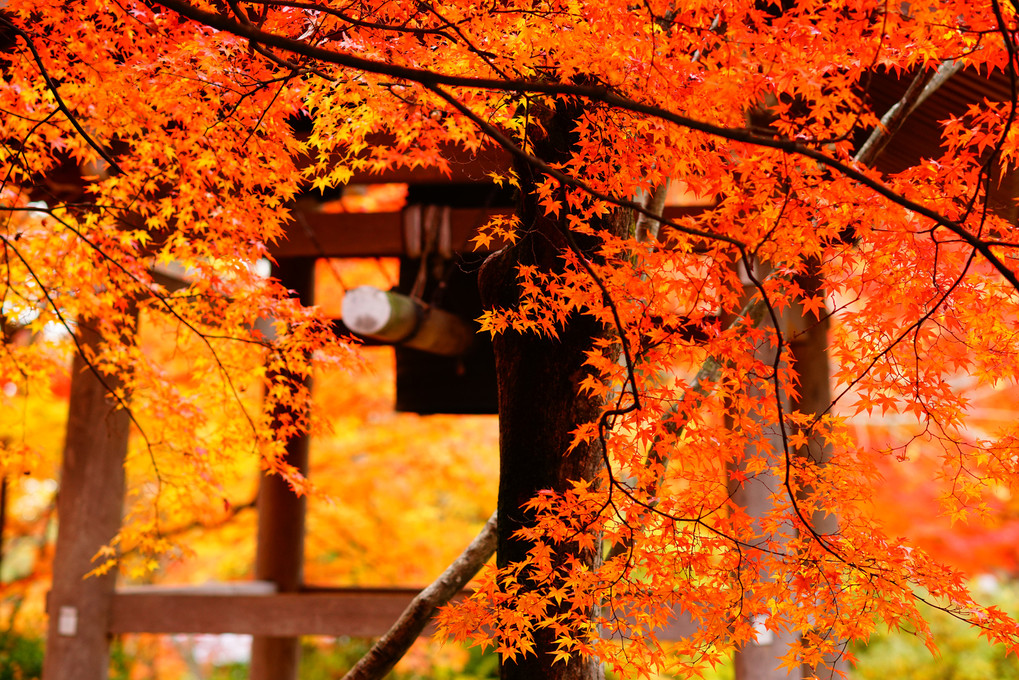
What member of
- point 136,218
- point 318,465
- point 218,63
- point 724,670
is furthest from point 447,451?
point 218,63

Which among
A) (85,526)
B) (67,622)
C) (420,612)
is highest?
(85,526)

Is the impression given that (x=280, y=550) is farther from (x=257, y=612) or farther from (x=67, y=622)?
(x=67, y=622)

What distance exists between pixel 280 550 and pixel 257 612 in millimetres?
1101

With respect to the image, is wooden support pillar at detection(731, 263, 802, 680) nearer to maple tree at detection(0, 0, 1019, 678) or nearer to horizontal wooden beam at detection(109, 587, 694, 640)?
maple tree at detection(0, 0, 1019, 678)

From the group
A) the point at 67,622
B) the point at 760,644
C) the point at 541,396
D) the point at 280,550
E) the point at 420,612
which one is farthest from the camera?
the point at 280,550

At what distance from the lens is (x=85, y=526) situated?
5.83 metres

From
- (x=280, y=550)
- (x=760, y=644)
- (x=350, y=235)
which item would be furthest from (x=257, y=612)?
(x=760, y=644)

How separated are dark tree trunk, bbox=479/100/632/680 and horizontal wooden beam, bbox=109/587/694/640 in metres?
2.47

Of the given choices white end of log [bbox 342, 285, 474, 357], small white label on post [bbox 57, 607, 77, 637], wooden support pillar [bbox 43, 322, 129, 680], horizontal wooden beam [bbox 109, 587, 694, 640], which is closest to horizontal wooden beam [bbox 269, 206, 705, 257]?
white end of log [bbox 342, 285, 474, 357]

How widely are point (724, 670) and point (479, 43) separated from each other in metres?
8.48

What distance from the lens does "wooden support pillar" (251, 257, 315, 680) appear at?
680 centimetres

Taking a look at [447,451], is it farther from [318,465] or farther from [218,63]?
[218,63]

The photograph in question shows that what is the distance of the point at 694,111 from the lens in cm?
308

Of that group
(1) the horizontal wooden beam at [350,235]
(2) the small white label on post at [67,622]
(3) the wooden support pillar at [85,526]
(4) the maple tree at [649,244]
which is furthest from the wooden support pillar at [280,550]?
(4) the maple tree at [649,244]
